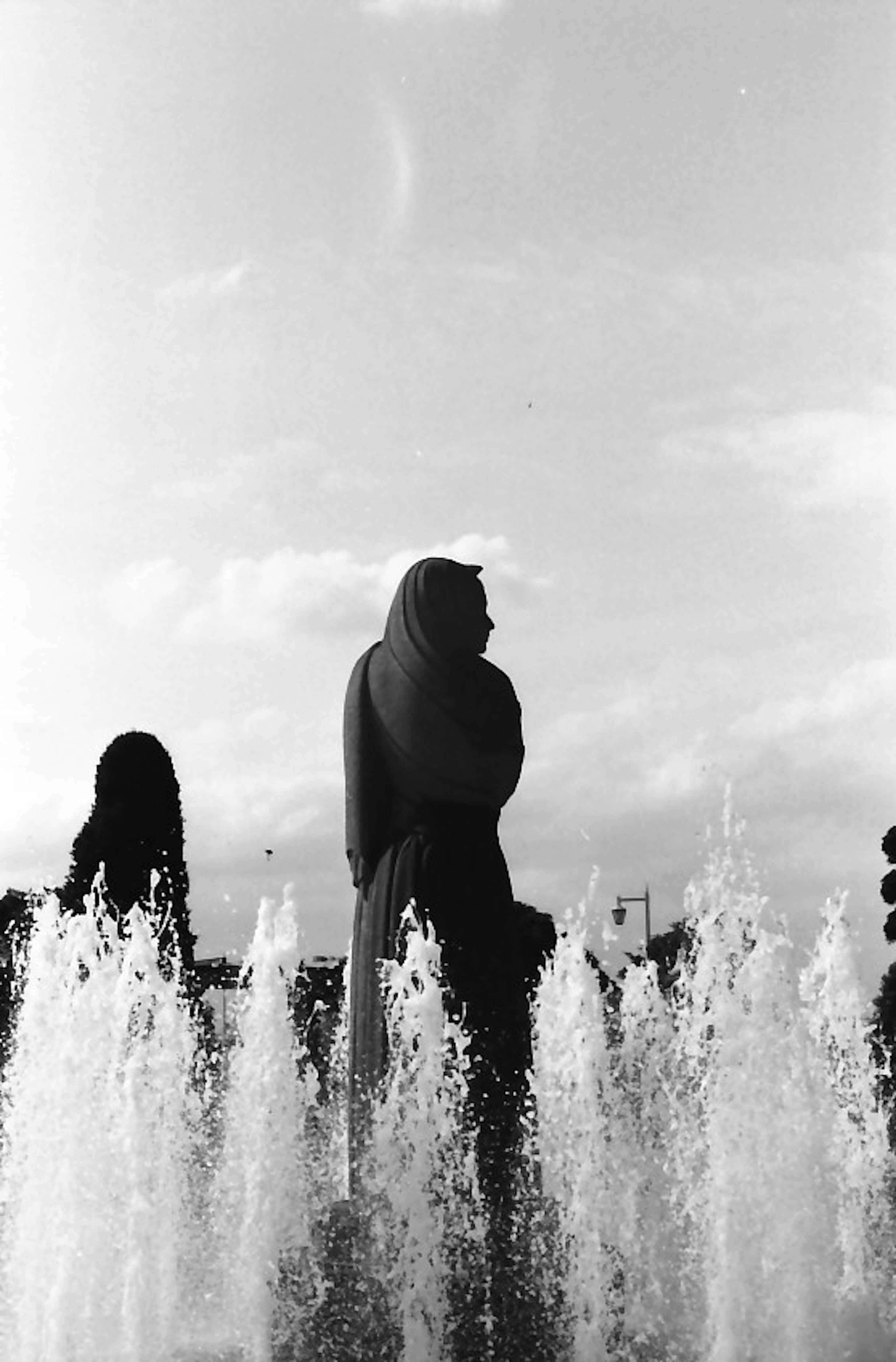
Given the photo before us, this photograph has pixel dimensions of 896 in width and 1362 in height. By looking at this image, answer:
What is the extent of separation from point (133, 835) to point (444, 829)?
731 inches

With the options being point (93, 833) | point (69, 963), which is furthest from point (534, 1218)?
point (93, 833)

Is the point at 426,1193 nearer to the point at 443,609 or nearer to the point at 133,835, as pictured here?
the point at 443,609

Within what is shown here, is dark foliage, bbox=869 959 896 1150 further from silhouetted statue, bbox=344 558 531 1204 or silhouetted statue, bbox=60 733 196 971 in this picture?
silhouetted statue, bbox=344 558 531 1204

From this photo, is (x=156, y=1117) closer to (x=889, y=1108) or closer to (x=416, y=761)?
(x=416, y=761)

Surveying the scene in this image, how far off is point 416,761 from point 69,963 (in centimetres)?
554

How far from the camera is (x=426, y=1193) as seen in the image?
7.78 m

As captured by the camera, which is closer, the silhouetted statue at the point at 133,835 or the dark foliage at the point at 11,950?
the dark foliage at the point at 11,950

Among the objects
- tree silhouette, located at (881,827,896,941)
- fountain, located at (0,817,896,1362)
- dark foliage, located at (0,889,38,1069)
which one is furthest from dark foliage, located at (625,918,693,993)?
fountain, located at (0,817,896,1362)

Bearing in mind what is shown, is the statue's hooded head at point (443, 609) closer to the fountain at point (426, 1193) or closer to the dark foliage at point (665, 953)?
the fountain at point (426, 1193)

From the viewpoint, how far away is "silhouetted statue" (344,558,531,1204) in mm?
8086

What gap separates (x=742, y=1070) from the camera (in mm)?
9250

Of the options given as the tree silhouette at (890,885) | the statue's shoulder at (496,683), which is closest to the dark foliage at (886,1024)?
the tree silhouette at (890,885)

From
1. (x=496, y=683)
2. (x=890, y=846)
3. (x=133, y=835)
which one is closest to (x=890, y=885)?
(x=890, y=846)

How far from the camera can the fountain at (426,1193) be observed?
767cm
